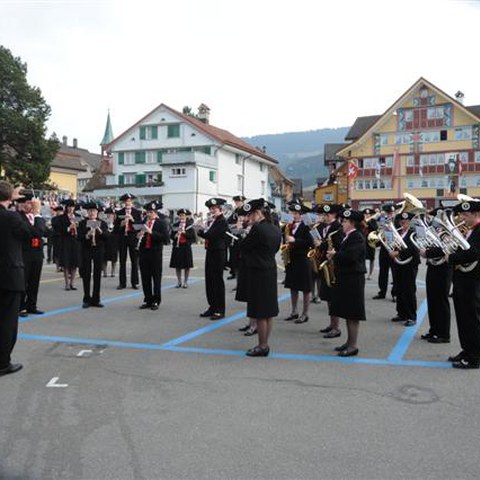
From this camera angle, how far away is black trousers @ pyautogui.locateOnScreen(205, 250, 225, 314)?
9266 millimetres

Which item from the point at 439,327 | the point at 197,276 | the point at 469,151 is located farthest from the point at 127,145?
the point at 439,327

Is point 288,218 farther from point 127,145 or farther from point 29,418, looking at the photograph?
point 127,145

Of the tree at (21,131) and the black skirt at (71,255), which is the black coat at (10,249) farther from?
the tree at (21,131)

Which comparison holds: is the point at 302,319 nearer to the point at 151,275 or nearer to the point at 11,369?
the point at 151,275

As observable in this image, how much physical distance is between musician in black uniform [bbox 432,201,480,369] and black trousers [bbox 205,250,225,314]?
4.16 metres

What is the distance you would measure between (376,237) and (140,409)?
559 cm

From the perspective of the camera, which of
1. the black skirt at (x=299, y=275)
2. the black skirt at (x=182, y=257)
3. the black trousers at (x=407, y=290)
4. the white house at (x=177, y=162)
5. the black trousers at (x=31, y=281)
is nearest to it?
the black skirt at (x=299, y=275)

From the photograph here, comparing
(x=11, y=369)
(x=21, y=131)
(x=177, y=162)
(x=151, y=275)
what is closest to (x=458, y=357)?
(x=11, y=369)

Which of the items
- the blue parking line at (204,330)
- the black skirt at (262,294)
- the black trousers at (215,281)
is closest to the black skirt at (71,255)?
the black trousers at (215,281)

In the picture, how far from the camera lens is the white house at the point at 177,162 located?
4784 cm

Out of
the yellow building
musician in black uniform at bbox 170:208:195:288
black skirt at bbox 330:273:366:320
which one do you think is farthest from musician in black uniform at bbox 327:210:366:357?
the yellow building

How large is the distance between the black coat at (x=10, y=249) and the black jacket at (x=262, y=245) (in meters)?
2.69

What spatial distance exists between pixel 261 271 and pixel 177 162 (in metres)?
42.3

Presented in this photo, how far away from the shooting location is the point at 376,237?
909 centimetres
